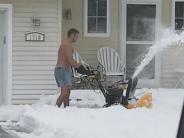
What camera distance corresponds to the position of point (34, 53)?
44.3 feet

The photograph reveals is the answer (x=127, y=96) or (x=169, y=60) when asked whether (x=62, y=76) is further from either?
(x=169, y=60)

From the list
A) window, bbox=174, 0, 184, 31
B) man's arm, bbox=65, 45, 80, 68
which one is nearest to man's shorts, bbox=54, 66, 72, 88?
man's arm, bbox=65, 45, 80, 68

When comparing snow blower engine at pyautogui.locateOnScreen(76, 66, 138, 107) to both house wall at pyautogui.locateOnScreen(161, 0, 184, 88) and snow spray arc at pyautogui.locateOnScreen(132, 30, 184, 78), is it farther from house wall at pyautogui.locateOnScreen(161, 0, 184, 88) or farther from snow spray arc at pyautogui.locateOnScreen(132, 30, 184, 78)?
house wall at pyautogui.locateOnScreen(161, 0, 184, 88)

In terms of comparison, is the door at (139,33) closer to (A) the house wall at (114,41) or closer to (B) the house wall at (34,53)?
(A) the house wall at (114,41)

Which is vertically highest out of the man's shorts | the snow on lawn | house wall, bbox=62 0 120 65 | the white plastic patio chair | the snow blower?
house wall, bbox=62 0 120 65

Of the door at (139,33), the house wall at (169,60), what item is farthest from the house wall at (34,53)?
the house wall at (169,60)

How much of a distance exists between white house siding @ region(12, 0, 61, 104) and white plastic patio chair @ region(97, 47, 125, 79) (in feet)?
7.41

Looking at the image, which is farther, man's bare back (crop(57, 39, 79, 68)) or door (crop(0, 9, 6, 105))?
door (crop(0, 9, 6, 105))

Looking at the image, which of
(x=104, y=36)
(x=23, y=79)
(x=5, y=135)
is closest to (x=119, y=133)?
Result: (x=5, y=135)

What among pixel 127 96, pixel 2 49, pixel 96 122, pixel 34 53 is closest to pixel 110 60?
pixel 34 53

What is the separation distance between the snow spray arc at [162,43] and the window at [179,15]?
0.23 m

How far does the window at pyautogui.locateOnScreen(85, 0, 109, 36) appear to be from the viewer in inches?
622

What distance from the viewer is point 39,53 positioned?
13508 mm

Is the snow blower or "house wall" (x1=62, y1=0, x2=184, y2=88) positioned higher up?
"house wall" (x1=62, y1=0, x2=184, y2=88)
